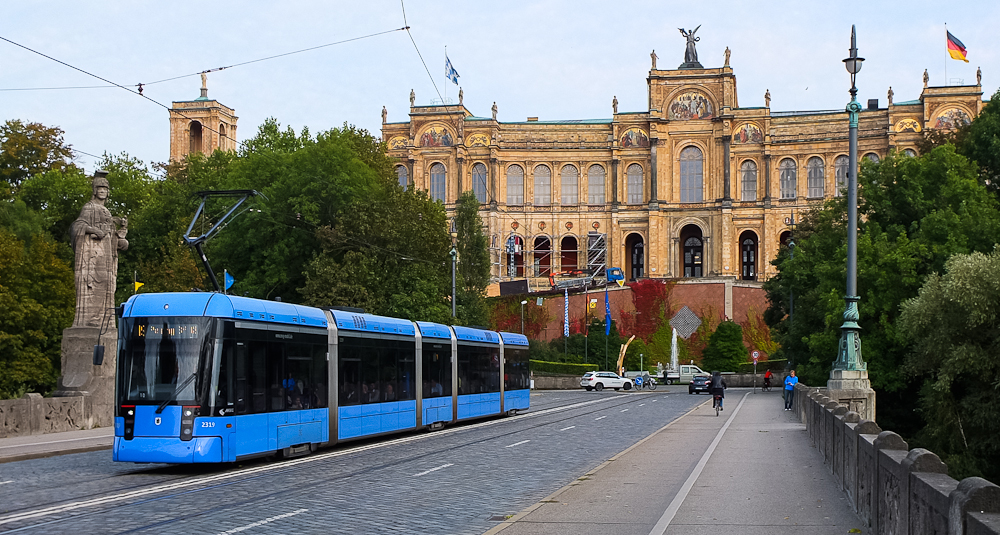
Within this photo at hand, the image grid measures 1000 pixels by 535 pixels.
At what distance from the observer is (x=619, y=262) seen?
111750 mm

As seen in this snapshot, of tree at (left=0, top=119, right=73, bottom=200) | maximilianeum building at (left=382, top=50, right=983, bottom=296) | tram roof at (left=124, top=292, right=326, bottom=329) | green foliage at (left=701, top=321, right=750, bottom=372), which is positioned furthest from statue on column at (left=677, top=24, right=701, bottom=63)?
tram roof at (left=124, top=292, right=326, bottom=329)

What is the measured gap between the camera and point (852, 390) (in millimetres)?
25641

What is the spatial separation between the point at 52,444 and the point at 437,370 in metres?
9.40

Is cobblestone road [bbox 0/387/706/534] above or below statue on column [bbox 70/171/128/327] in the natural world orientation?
below

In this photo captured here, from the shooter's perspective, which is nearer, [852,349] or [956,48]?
[852,349]

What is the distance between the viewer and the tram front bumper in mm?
16797

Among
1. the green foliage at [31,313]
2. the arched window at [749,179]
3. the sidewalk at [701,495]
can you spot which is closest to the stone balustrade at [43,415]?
the sidewalk at [701,495]

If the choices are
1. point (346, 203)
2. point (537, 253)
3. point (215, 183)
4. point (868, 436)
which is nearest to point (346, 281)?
point (346, 203)

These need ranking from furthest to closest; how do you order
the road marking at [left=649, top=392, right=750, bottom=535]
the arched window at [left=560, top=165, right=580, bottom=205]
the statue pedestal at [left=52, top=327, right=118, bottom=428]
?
1. the arched window at [left=560, top=165, right=580, bottom=205]
2. the statue pedestal at [left=52, top=327, right=118, bottom=428]
3. the road marking at [left=649, top=392, right=750, bottom=535]

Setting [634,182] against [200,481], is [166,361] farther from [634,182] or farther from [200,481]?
[634,182]

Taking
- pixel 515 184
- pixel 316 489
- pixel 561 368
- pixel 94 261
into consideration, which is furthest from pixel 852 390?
pixel 515 184

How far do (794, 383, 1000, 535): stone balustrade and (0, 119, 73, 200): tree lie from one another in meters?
63.4

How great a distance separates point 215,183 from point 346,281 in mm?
20103

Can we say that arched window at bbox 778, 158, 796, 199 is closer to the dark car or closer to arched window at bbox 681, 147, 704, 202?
arched window at bbox 681, 147, 704, 202
